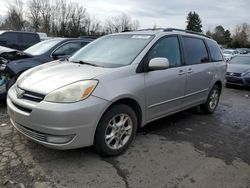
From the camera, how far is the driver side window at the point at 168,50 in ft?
13.5

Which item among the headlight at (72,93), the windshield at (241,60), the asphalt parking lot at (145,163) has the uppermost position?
the headlight at (72,93)

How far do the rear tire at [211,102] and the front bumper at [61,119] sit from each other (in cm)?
333

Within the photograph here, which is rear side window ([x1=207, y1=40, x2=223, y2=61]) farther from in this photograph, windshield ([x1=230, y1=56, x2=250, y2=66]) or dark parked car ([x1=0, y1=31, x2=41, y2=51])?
dark parked car ([x1=0, y1=31, x2=41, y2=51])

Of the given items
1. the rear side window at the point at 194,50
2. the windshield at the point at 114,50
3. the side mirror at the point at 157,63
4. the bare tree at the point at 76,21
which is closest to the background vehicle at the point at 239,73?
the rear side window at the point at 194,50

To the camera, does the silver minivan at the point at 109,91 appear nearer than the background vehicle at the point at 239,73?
Yes

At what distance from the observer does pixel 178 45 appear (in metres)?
4.68

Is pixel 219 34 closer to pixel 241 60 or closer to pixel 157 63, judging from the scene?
pixel 241 60

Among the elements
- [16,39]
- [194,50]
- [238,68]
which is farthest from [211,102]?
[16,39]

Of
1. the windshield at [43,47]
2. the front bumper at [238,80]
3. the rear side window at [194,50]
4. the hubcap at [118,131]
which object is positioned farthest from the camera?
the front bumper at [238,80]

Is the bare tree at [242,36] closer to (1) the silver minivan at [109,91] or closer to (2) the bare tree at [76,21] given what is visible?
(2) the bare tree at [76,21]

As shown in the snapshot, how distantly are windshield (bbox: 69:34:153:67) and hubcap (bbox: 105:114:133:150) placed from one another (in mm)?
778

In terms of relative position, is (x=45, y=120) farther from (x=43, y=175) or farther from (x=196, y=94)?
(x=196, y=94)

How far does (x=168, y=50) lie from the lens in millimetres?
4445

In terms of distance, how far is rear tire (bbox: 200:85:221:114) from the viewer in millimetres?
5844
